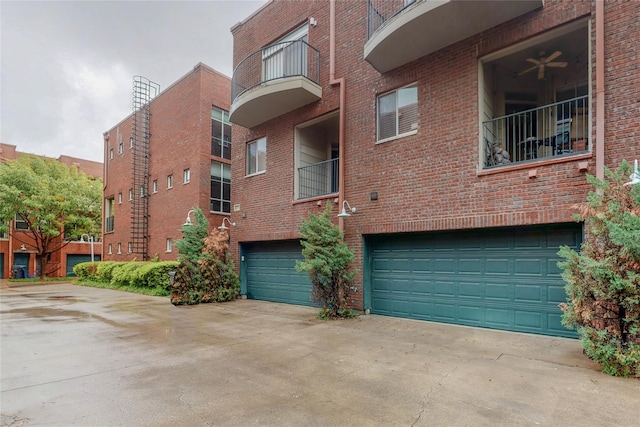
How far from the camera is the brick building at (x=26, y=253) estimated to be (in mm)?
26641

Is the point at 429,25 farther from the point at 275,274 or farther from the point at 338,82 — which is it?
the point at 275,274

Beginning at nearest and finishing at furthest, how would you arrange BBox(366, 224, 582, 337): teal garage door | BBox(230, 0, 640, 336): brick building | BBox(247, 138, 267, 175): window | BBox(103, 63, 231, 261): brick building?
BBox(230, 0, 640, 336): brick building < BBox(366, 224, 582, 337): teal garage door < BBox(247, 138, 267, 175): window < BBox(103, 63, 231, 261): brick building

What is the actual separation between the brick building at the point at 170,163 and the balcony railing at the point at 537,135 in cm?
1239

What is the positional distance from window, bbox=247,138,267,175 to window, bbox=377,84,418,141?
183 inches

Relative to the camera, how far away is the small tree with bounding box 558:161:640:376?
415cm

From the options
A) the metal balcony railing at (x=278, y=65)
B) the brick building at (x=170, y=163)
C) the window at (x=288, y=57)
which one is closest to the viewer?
the metal balcony railing at (x=278, y=65)

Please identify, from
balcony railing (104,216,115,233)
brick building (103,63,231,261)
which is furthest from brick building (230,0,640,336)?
balcony railing (104,216,115,233)

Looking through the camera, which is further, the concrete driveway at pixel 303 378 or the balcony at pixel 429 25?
the balcony at pixel 429 25

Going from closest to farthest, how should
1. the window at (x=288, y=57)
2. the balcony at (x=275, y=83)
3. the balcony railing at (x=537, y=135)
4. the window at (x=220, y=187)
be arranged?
the balcony railing at (x=537, y=135) → the balcony at (x=275, y=83) → the window at (x=288, y=57) → the window at (x=220, y=187)

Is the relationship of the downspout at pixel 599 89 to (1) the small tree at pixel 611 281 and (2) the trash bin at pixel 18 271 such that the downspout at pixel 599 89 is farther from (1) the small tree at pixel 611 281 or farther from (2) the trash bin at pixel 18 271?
(2) the trash bin at pixel 18 271

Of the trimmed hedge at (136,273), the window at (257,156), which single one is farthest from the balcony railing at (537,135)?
the trimmed hedge at (136,273)

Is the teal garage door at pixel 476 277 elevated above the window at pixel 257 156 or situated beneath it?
situated beneath

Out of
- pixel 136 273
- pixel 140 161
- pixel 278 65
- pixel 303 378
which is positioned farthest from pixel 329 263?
pixel 140 161

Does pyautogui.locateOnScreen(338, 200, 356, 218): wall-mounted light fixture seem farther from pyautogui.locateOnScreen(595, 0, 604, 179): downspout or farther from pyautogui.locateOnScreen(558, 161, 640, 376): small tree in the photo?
pyautogui.locateOnScreen(595, 0, 604, 179): downspout
